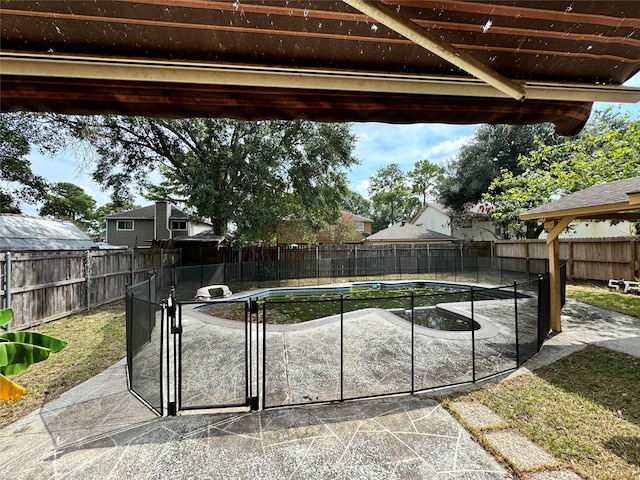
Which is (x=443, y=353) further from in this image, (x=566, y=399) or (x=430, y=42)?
(x=430, y=42)

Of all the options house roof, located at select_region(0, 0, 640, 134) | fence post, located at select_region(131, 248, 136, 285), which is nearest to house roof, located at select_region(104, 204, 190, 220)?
fence post, located at select_region(131, 248, 136, 285)

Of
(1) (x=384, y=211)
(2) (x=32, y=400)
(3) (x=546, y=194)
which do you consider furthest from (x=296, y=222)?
(1) (x=384, y=211)

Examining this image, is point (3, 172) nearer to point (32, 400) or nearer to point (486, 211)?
point (32, 400)

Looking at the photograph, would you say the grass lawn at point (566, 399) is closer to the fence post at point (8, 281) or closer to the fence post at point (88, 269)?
the fence post at point (8, 281)

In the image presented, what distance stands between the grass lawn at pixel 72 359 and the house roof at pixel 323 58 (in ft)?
12.1

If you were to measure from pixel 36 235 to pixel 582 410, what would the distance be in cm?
1773

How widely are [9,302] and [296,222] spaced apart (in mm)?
12002

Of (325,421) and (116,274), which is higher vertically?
(116,274)

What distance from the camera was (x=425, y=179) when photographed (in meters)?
40.4

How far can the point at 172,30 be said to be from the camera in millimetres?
1492

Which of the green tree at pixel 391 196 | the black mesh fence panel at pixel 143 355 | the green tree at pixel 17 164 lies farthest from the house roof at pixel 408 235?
the black mesh fence panel at pixel 143 355

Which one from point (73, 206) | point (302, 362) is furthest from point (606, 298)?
point (73, 206)

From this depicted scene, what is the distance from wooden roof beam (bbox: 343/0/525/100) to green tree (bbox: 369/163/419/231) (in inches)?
1656

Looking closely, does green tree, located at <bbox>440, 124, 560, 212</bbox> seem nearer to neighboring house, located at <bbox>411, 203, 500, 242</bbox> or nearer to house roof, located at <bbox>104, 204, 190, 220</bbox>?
neighboring house, located at <bbox>411, 203, 500, 242</bbox>
